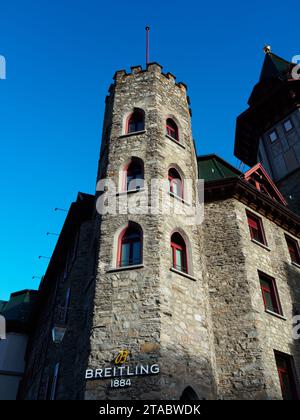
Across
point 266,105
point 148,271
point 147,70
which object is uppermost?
point 266,105

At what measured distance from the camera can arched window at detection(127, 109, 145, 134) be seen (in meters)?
18.1

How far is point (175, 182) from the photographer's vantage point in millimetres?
16797

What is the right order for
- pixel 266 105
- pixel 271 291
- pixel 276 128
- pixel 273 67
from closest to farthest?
pixel 271 291 < pixel 276 128 < pixel 266 105 < pixel 273 67

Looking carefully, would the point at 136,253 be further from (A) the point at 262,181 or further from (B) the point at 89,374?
(A) the point at 262,181

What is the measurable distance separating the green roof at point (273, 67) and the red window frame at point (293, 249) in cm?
2081

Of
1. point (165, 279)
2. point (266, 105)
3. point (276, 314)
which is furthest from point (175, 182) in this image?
point (266, 105)

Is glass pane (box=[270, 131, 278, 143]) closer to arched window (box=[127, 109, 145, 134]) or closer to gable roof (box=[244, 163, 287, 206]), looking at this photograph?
gable roof (box=[244, 163, 287, 206])

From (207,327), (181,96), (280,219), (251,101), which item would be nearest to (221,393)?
(207,327)

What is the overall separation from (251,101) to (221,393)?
2910 centimetres

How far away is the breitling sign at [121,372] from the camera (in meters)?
11.3

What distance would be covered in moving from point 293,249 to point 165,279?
32.9 ft

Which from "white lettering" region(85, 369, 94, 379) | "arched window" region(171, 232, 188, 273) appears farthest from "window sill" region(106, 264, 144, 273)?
"white lettering" region(85, 369, 94, 379)

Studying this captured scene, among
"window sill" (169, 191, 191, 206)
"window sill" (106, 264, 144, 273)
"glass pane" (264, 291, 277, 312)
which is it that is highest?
"window sill" (169, 191, 191, 206)

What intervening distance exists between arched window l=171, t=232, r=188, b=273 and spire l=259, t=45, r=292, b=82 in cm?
2646
